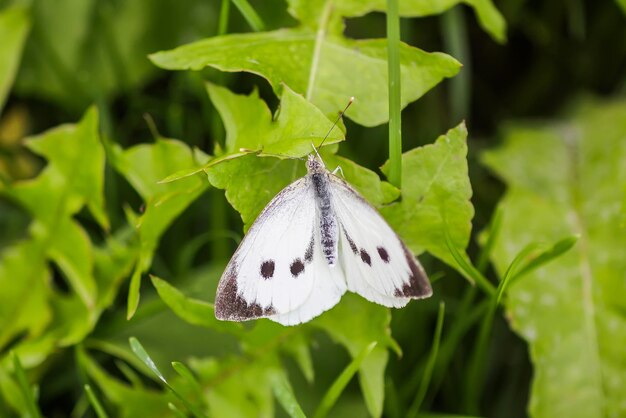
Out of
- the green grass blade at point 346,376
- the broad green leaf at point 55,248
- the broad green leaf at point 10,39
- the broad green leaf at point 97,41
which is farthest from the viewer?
the broad green leaf at point 97,41

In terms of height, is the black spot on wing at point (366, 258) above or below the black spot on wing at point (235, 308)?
above

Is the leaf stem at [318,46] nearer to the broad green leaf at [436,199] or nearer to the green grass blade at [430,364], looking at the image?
the broad green leaf at [436,199]

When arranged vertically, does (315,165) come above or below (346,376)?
above

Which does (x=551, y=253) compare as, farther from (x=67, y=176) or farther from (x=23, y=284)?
(x=23, y=284)

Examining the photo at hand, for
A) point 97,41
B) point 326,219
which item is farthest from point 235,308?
point 97,41

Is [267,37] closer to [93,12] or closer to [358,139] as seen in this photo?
[358,139]

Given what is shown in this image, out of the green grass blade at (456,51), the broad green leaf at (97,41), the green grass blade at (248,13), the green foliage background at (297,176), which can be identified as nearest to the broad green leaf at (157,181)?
the green foliage background at (297,176)


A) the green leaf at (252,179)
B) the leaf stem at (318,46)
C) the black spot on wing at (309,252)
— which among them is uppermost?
the leaf stem at (318,46)
